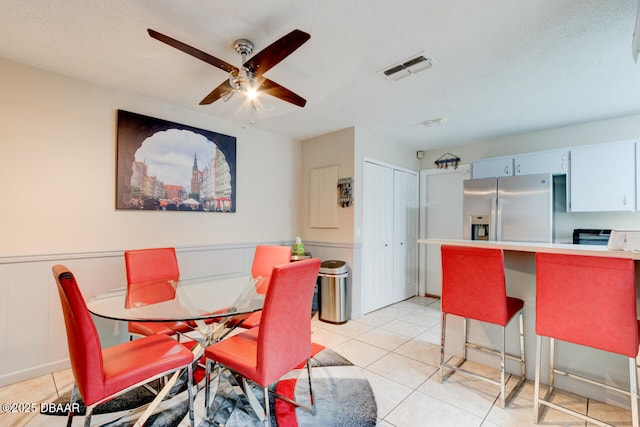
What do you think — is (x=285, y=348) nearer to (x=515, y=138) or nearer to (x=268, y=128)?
(x=268, y=128)

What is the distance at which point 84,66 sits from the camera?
2400mm

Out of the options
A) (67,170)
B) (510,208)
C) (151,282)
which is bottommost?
(151,282)

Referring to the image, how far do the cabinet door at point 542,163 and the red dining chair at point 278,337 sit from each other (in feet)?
11.4

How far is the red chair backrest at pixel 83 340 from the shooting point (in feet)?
4.39

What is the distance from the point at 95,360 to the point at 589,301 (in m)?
2.62

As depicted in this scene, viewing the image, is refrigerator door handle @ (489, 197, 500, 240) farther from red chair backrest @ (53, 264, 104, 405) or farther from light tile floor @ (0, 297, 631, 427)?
red chair backrest @ (53, 264, 104, 405)

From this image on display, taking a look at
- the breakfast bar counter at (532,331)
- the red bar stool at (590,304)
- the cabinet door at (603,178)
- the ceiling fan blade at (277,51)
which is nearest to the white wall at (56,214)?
the ceiling fan blade at (277,51)

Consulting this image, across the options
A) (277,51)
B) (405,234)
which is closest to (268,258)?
(277,51)

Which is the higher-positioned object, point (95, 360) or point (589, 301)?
point (589, 301)

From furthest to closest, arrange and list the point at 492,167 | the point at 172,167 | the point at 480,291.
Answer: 1. the point at 492,167
2. the point at 172,167
3. the point at 480,291

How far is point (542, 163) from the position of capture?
3.72 metres

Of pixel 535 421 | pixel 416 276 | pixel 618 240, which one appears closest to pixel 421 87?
pixel 618 240

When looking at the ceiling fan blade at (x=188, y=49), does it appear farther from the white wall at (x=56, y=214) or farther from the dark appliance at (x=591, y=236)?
the dark appliance at (x=591, y=236)

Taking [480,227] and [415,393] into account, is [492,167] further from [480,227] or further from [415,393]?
[415,393]
